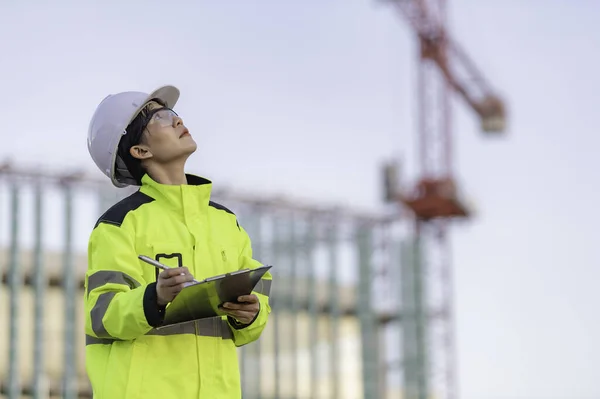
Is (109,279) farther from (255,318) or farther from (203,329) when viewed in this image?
(255,318)

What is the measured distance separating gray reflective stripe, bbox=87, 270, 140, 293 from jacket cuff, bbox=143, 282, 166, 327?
11.2 inches

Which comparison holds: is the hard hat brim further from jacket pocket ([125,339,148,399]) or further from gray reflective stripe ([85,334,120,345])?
jacket pocket ([125,339,148,399])

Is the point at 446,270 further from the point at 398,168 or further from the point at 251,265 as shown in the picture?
the point at 251,265

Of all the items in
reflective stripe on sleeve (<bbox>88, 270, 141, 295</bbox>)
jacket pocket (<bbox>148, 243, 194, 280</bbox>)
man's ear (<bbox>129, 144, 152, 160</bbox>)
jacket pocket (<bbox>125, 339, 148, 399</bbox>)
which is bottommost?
jacket pocket (<bbox>125, 339, 148, 399</bbox>)

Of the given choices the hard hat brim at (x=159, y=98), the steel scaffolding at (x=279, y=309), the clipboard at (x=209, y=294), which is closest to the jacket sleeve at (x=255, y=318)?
the clipboard at (x=209, y=294)

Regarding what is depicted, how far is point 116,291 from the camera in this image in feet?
15.3

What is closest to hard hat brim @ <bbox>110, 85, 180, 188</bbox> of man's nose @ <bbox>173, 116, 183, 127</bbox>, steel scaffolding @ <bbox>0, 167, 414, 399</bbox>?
man's nose @ <bbox>173, 116, 183, 127</bbox>

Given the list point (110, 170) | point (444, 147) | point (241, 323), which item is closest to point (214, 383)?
point (241, 323)

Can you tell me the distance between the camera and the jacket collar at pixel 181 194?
16.1 feet

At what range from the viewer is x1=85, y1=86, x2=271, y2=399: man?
15.1 feet

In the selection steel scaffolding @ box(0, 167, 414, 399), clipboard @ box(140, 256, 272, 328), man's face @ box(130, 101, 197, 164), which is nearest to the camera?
clipboard @ box(140, 256, 272, 328)

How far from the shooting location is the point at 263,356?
3416 centimetres

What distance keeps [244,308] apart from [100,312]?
54 cm

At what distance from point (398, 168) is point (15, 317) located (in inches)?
1012
